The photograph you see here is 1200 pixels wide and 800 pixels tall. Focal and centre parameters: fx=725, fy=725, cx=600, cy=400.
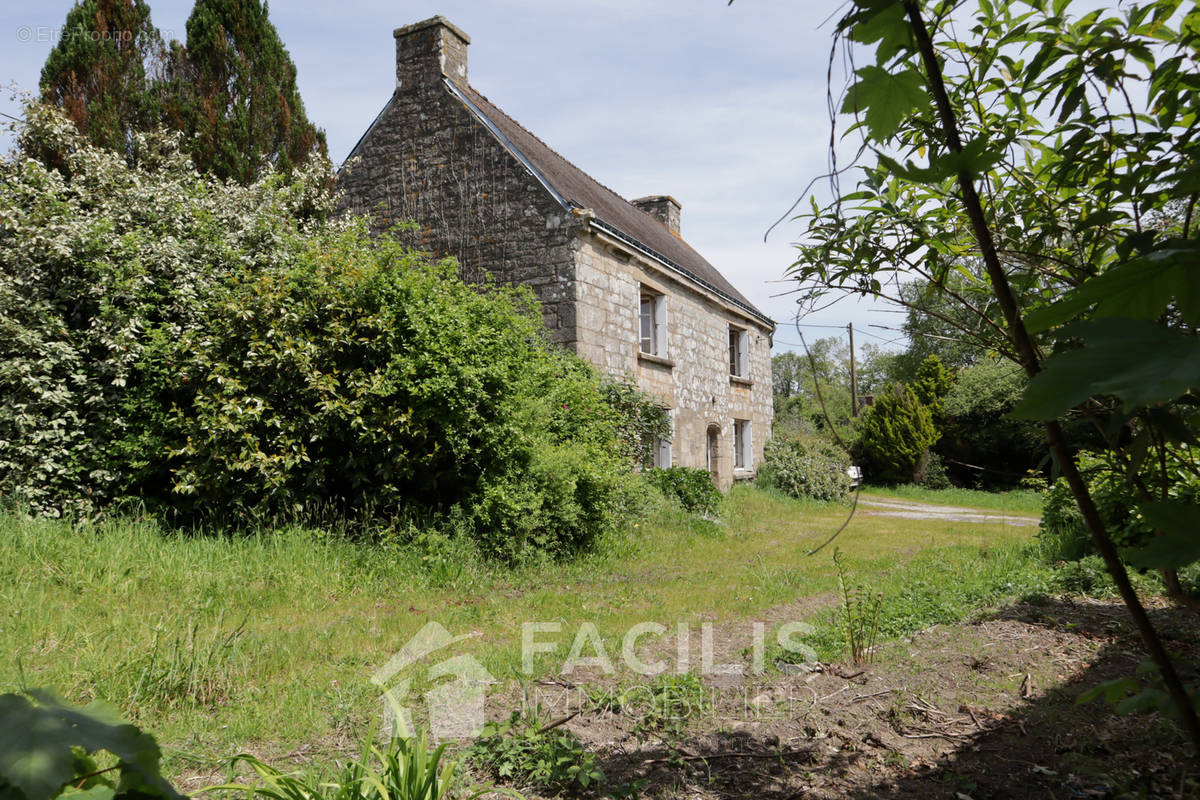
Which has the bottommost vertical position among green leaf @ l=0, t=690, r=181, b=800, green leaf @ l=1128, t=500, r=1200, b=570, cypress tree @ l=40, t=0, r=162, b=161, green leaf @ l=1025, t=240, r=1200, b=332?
green leaf @ l=0, t=690, r=181, b=800

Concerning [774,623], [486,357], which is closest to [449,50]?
[486,357]

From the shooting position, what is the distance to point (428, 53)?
11.6m

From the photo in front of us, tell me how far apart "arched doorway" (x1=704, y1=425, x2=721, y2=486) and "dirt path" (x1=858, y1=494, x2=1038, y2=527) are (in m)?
2.87

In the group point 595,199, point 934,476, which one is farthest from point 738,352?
point 934,476

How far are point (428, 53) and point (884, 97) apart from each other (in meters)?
12.2

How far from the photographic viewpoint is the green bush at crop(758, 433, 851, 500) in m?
16.0

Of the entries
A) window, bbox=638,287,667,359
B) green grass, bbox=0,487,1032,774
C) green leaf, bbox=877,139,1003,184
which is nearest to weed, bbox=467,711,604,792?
green grass, bbox=0,487,1032,774

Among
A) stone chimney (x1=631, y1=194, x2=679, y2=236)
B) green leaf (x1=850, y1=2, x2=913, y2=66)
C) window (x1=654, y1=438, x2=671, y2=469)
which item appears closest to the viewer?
green leaf (x1=850, y1=2, x2=913, y2=66)

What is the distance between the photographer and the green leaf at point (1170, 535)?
69cm

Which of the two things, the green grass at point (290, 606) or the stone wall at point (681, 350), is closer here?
the green grass at point (290, 606)

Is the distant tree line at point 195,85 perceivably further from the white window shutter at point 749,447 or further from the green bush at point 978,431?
the green bush at point 978,431

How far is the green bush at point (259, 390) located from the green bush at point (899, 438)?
16373 millimetres

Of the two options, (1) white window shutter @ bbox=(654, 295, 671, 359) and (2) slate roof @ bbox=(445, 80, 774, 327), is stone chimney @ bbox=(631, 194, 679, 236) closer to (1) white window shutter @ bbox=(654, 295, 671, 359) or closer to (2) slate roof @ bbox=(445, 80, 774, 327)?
(2) slate roof @ bbox=(445, 80, 774, 327)

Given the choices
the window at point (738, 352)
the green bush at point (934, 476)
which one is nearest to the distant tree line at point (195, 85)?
the window at point (738, 352)
